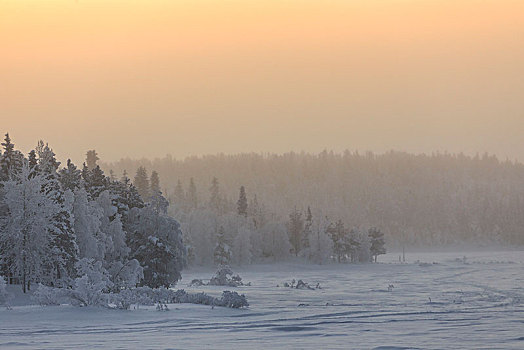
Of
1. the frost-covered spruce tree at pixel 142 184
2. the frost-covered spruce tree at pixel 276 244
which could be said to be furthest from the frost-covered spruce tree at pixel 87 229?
the frost-covered spruce tree at pixel 276 244

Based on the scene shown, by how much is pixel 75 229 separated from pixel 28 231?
271 inches

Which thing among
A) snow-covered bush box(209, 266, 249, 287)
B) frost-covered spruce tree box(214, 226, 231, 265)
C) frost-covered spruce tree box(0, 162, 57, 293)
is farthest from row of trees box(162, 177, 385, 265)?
frost-covered spruce tree box(0, 162, 57, 293)

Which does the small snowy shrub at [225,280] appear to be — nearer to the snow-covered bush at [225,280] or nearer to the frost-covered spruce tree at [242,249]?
the snow-covered bush at [225,280]

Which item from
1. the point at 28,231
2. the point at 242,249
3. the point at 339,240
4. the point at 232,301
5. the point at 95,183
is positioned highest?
the point at 95,183

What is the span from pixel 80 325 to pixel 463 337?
15344mm

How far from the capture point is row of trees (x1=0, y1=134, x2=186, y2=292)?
179 ft

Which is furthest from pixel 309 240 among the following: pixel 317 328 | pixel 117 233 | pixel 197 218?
pixel 317 328

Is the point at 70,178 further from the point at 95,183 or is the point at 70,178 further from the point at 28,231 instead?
the point at 28,231

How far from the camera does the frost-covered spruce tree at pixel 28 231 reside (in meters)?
54.0

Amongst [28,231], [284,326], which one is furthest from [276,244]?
[284,326]

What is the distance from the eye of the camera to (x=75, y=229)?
→ 201 ft

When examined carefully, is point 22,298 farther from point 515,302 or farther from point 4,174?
point 515,302

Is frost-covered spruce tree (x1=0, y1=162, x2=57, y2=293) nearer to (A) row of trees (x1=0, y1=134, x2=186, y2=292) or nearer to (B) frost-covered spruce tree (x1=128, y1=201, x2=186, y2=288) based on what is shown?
(A) row of trees (x1=0, y1=134, x2=186, y2=292)

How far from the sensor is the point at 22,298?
52.4 m
